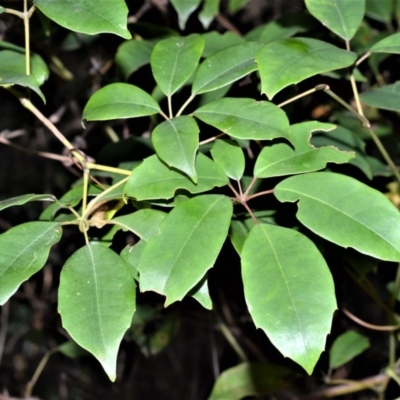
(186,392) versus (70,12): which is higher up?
(70,12)

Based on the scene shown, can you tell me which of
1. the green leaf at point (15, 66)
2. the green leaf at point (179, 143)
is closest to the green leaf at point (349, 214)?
the green leaf at point (179, 143)

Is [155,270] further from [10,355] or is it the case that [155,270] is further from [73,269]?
[10,355]

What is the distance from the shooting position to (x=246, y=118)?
73cm

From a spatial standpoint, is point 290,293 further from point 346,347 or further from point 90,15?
point 346,347

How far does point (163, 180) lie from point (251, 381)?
66cm

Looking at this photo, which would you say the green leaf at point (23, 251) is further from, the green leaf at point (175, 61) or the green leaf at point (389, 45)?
the green leaf at point (389, 45)

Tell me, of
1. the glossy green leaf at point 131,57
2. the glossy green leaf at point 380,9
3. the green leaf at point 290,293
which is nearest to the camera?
the green leaf at point 290,293

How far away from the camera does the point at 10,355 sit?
8.21 ft

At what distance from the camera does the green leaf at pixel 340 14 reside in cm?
91

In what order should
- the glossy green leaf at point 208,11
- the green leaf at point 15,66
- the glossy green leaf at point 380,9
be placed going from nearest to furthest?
the green leaf at point 15,66, the glossy green leaf at point 208,11, the glossy green leaf at point 380,9

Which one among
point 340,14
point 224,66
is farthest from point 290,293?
point 340,14

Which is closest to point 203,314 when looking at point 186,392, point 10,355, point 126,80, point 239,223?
point 126,80

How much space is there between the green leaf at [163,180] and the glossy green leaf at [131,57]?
394mm

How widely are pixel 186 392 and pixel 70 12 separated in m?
2.06
